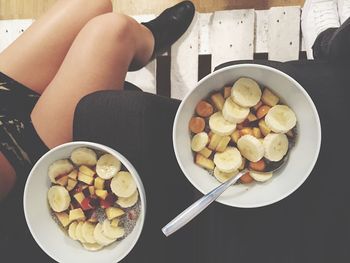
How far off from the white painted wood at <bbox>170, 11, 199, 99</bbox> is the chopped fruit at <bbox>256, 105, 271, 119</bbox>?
544 mm

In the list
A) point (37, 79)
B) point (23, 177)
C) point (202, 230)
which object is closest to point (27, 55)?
point (37, 79)

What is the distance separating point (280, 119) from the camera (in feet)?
2.15

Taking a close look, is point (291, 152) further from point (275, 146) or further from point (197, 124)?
point (197, 124)

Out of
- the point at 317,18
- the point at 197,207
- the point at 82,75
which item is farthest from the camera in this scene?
the point at 317,18

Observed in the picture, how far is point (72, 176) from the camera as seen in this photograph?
734 mm

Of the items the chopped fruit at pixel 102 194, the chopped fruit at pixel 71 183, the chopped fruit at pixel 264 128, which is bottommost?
the chopped fruit at pixel 102 194

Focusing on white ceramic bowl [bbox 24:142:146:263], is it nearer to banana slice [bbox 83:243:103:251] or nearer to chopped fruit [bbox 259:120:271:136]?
banana slice [bbox 83:243:103:251]

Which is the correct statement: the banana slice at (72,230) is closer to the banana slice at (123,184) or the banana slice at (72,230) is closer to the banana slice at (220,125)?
the banana slice at (123,184)

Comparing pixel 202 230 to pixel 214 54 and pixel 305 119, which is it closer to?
pixel 305 119

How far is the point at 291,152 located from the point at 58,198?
391 mm

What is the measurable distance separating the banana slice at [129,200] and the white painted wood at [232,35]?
0.59 metres

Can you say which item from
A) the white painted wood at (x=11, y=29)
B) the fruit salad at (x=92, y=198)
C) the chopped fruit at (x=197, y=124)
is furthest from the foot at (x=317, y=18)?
the white painted wood at (x=11, y=29)

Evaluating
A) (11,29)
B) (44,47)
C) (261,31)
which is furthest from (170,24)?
(11,29)

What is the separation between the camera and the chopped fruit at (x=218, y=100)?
0.67m
